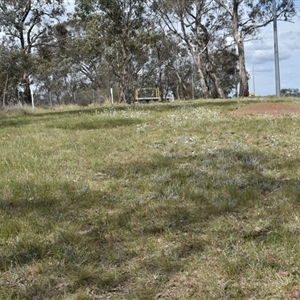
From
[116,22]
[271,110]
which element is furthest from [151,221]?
[116,22]

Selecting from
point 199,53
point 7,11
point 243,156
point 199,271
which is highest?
point 7,11

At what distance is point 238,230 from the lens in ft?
8.25

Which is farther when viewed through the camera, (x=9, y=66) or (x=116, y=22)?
(x=9, y=66)

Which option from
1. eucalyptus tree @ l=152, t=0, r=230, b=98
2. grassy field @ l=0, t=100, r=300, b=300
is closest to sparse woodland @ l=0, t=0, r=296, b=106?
eucalyptus tree @ l=152, t=0, r=230, b=98

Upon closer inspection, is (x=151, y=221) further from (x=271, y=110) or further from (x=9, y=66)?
(x=9, y=66)

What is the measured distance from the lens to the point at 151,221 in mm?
2736

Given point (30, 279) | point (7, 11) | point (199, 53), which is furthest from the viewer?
point (199, 53)

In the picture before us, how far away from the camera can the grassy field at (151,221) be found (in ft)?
6.44

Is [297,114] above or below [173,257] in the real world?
above

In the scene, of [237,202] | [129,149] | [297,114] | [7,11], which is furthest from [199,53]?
[237,202]

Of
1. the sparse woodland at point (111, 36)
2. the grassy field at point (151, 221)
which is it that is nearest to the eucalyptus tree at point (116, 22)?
the sparse woodland at point (111, 36)

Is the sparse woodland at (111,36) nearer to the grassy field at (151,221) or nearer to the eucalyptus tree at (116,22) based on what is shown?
the eucalyptus tree at (116,22)

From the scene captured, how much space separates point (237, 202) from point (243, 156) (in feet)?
5.25

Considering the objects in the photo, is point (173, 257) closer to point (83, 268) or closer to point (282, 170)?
point (83, 268)
